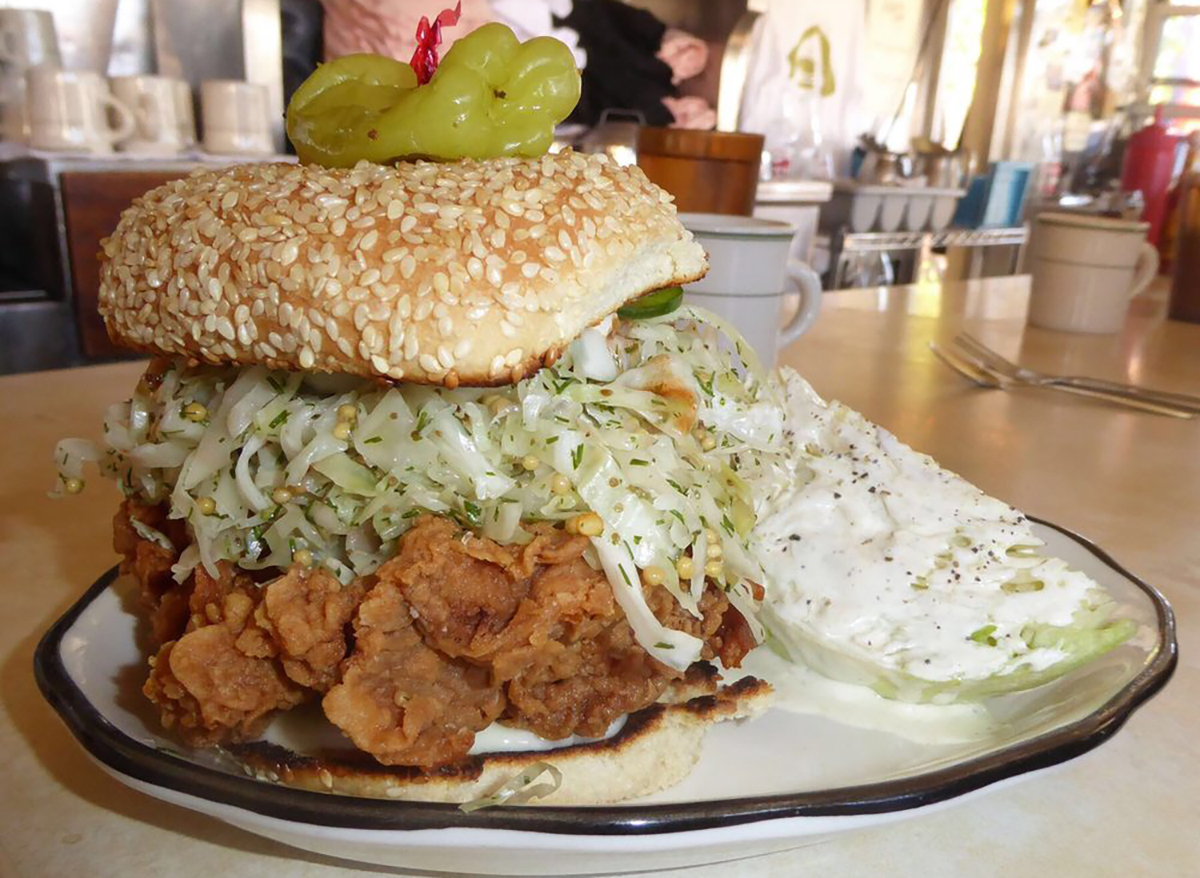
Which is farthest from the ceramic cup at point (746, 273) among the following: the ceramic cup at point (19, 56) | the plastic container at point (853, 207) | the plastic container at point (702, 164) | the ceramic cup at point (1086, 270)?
the plastic container at point (853, 207)

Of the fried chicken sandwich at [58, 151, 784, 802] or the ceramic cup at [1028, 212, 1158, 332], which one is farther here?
the ceramic cup at [1028, 212, 1158, 332]

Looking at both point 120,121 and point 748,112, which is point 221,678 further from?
point 748,112

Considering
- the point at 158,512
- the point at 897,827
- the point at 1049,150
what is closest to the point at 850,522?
the point at 897,827

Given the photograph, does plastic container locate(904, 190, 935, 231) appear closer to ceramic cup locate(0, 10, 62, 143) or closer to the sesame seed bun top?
ceramic cup locate(0, 10, 62, 143)

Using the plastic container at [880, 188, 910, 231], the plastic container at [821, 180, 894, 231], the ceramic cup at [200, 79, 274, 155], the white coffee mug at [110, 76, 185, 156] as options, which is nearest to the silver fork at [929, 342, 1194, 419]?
the ceramic cup at [200, 79, 274, 155]

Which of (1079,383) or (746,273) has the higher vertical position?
(746,273)

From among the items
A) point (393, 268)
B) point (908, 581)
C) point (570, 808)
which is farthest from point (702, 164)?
point (570, 808)

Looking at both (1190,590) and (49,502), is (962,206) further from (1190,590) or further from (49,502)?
(49,502)

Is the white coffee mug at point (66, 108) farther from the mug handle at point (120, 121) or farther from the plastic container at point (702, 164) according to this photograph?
the plastic container at point (702, 164)
